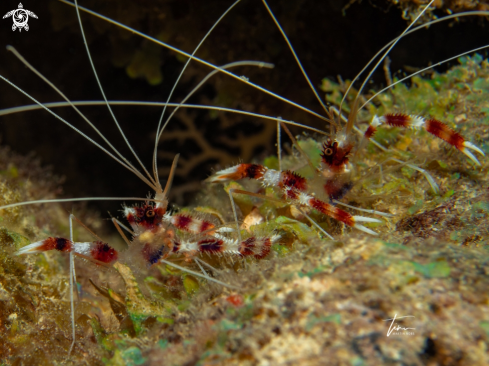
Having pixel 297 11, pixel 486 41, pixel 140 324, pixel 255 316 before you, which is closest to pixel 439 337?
pixel 255 316

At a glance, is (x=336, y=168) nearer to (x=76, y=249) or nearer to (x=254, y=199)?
(x=254, y=199)

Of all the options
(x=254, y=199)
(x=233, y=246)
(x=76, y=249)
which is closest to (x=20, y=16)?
(x=76, y=249)

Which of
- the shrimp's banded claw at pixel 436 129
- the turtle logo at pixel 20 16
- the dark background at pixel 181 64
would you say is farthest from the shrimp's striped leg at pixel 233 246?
the turtle logo at pixel 20 16

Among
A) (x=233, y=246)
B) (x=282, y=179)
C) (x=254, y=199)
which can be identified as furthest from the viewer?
(x=254, y=199)

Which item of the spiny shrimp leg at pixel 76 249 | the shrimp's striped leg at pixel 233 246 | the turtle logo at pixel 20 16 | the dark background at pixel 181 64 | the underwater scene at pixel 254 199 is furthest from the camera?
the turtle logo at pixel 20 16

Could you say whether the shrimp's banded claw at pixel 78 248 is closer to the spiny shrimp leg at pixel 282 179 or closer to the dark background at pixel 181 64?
the spiny shrimp leg at pixel 282 179

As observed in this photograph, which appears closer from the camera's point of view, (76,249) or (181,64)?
(76,249)

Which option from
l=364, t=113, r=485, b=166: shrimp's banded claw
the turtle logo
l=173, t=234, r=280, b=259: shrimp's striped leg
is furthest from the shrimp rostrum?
the turtle logo
